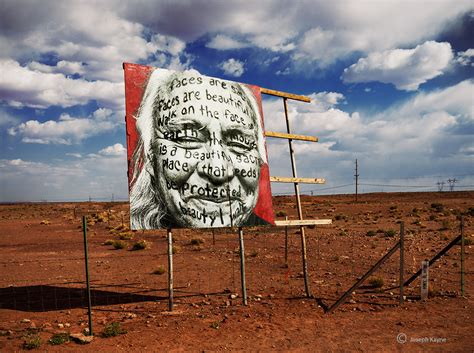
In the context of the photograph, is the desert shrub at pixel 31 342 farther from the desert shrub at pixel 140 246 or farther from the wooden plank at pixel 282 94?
the desert shrub at pixel 140 246

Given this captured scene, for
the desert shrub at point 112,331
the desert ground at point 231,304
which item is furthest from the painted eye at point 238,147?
the desert shrub at point 112,331

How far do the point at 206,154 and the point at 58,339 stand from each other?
17.3 ft

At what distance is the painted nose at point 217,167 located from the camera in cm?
945

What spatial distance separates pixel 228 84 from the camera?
34.1 ft

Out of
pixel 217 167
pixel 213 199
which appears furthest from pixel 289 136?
pixel 213 199

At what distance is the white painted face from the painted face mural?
25 millimetres

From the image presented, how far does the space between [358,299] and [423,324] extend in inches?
86.8

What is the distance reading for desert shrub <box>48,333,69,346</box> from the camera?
24.3ft

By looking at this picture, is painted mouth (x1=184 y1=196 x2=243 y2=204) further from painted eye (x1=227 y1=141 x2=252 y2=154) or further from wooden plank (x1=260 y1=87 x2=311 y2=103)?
wooden plank (x1=260 y1=87 x2=311 y2=103)

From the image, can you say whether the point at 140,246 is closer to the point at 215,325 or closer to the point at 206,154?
the point at 206,154

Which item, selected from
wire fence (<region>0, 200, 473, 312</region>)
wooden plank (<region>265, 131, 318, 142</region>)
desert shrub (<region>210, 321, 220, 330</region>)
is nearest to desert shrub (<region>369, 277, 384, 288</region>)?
wire fence (<region>0, 200, 473, 312</region>)

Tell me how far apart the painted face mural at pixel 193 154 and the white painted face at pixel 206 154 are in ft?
0.08

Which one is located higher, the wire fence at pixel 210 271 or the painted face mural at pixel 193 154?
the painted face mural at pixel 193 154

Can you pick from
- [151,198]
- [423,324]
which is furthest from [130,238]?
[423,324]
